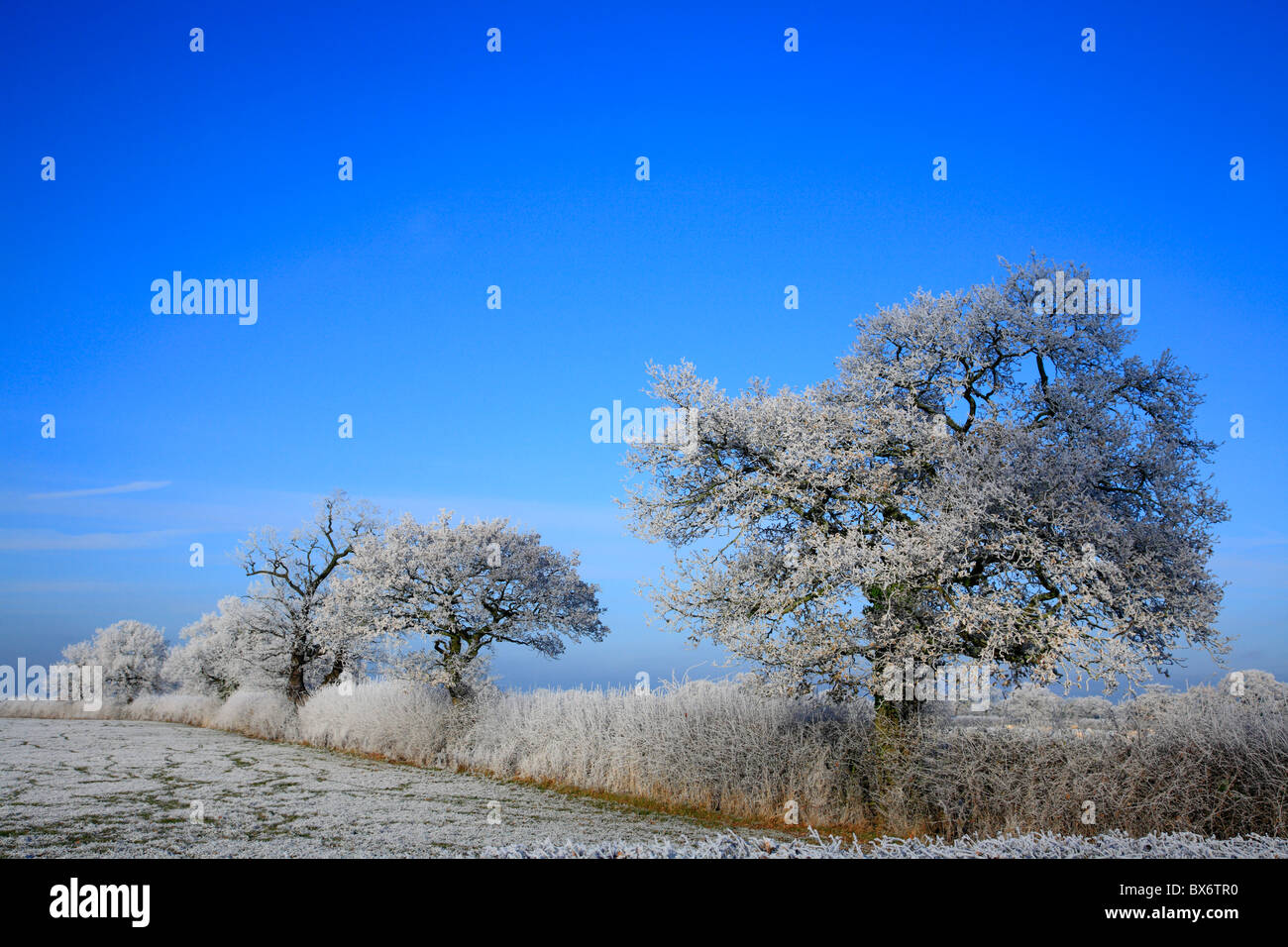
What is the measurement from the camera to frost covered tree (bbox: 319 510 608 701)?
20766mm

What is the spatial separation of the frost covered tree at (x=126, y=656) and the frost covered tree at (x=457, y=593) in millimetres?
33062

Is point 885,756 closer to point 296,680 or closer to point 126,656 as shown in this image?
point 296,680

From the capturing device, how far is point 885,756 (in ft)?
41.7

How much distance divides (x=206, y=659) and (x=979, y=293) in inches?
1452

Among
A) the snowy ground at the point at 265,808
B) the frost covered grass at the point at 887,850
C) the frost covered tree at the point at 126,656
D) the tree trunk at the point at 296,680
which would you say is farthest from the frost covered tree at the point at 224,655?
the frost covered grass at the point at 887,850

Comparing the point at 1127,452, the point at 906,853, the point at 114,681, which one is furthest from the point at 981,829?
the point at 114,681

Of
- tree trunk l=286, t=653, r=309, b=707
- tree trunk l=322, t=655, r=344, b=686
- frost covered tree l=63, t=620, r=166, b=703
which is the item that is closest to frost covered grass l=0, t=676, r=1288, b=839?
tree trunk l=322, t=655, r=344, b=686

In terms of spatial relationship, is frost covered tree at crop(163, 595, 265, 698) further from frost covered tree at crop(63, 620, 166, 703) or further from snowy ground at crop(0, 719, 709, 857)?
snowy ground at crop(0, 719, 709, 857)

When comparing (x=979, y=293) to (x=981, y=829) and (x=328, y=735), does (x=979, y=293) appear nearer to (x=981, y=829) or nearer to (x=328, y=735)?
(x=981, y=829)

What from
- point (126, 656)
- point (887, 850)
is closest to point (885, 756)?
point (887, 850)

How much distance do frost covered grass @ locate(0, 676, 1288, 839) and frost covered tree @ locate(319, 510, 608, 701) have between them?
5.70 ft

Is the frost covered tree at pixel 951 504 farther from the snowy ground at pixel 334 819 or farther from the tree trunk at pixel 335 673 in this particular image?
the tree trunk at pixel 335 673

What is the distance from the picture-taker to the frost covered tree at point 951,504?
11.5 m

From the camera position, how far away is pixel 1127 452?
12562 millimetres
